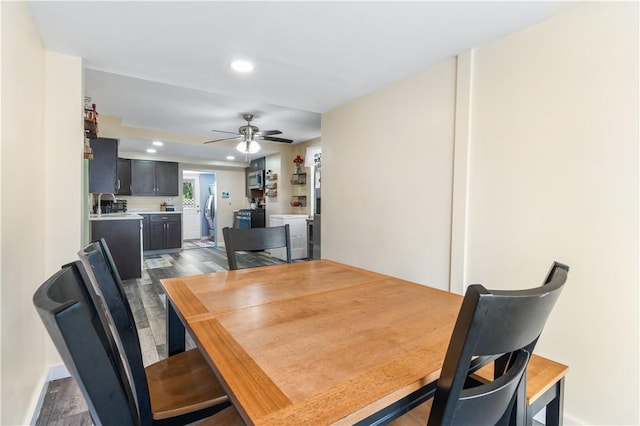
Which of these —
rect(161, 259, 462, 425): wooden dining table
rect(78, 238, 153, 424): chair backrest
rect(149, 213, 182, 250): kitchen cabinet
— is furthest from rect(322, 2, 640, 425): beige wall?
rect(149, 213, 182, 250): kitchen cabinet

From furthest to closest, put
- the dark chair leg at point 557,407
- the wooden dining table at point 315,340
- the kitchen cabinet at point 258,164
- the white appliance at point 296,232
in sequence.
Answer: the kitchen cabinet at point 258,164
the white appliance at point 296,232
the dark chair leg at point 557,407
the wooden dining table at point 315,340

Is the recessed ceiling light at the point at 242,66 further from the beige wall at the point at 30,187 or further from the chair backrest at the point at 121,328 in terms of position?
the chair backrest at the point at 121,328

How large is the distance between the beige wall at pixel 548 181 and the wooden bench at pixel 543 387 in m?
0.66

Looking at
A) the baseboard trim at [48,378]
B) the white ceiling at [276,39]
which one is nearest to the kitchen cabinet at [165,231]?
the white ceiling at [276,39]

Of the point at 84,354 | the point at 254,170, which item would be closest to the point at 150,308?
the point at 84,354

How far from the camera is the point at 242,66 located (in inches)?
87.0

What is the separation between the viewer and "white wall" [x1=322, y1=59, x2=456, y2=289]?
2.19 meters

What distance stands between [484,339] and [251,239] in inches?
58.8

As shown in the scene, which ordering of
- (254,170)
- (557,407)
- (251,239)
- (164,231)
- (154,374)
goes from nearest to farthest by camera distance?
1. (557,407)
2. (154,374)
3. (251,239)
4. (164,231)
5. (254,170)

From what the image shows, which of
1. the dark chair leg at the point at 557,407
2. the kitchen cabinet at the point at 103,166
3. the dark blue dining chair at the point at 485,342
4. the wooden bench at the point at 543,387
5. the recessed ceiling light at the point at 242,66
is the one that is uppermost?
the recessed ceiling light at the point at 242,66

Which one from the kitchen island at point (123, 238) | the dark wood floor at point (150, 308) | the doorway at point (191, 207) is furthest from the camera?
the doorway at point (191, 207)

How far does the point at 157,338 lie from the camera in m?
2.51

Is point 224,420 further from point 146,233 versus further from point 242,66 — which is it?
point 146,233

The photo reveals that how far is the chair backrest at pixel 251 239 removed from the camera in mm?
1750
